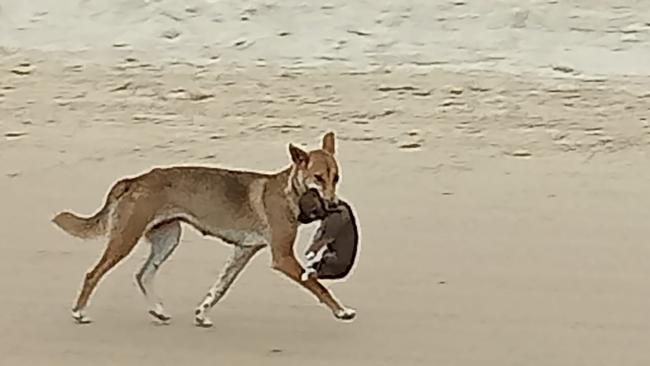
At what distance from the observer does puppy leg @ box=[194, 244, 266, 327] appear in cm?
620

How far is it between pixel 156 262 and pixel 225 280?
27cm

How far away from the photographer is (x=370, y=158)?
9.23 metres

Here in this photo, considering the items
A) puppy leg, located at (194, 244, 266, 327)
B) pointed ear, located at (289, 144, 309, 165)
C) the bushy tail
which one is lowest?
puppy leg, located at (194, 244, 266, 327)

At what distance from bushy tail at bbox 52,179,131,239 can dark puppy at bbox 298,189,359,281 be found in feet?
2.15

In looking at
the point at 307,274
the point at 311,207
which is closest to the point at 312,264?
the point at 307,274

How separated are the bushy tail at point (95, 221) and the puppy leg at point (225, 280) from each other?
0.44m

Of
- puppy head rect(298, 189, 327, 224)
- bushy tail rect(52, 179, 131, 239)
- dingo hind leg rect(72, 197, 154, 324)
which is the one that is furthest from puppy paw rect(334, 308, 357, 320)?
bushy tail rect(52, 179, 131, 239)

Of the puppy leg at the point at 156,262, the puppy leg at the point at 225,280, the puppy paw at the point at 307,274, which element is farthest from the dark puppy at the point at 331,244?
the puppy leg at the point at 156,262

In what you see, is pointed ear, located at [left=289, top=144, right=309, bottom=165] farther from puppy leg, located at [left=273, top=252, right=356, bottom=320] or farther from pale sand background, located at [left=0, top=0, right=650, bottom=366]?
pale sand background, located at [left=0, top=0, right=650, bottom=366]

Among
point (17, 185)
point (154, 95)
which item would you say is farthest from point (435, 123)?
point (17, 185)

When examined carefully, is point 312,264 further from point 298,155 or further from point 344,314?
point 298,155

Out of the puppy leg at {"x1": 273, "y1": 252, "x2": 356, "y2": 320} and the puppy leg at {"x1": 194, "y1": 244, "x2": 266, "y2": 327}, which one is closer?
the puppy leg at {"x1": 273, "y1": 252, "x2": 356, "y2": 320}

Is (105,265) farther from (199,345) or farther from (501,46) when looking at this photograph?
(501,46)

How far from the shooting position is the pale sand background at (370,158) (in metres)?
6.14
